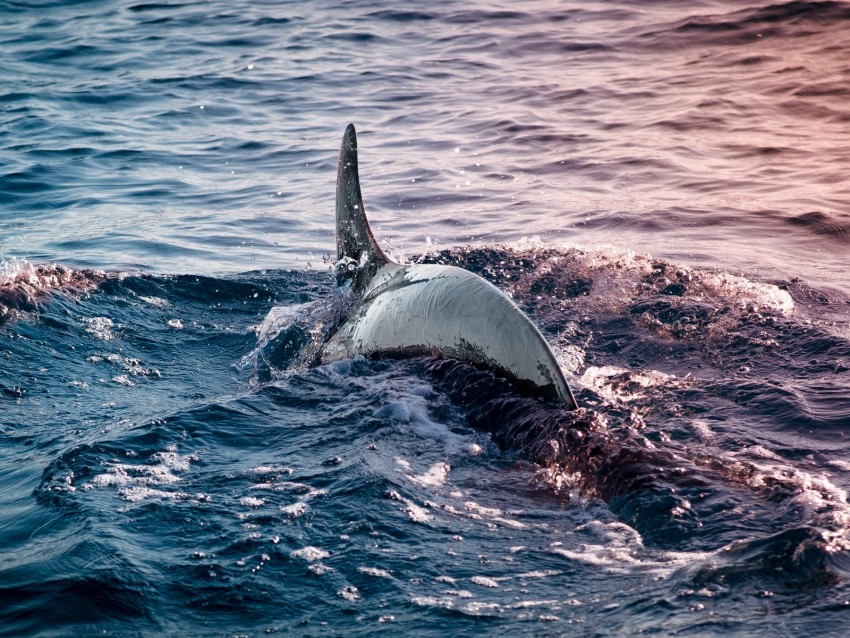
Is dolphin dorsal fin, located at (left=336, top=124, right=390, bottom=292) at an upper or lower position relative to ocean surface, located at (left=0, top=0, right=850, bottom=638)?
upper

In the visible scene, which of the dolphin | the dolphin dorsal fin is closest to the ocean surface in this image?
the dolphin

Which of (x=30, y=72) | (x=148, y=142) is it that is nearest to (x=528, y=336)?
(x=148, y=142)

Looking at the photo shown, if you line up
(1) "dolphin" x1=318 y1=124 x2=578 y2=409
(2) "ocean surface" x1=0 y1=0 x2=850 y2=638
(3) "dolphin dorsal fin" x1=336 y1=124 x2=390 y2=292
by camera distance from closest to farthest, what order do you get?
1. (2) "ocean surface" x1=0 y1=0 x2=850 y2=638
2. (1) "dolphin" x1=318 y1=124 x2=578 y2=409
3. (3) "dolphin dorsal fin" x1=336 y1=124 x2=390 y2=292

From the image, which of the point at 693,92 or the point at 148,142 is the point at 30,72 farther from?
the point at 693,92

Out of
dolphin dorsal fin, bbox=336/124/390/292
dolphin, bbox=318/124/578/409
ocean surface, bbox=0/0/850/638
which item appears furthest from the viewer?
dolphin dorsal fin, bbox=336/124/390/292

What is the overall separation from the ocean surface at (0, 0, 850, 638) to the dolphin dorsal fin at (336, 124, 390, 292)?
64 centimetres

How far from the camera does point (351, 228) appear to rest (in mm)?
7809

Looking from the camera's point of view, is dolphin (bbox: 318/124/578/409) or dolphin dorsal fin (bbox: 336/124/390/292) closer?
dolphin (bbox: 318/124/578/409)

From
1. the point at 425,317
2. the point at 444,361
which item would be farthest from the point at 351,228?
the point at 444,361

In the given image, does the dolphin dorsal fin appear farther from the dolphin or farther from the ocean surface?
the ocean surface

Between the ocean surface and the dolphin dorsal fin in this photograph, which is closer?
the ocean surface

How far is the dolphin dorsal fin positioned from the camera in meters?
7.62

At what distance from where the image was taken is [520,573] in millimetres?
4133

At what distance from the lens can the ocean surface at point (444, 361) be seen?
4078 millimetres
